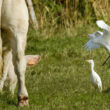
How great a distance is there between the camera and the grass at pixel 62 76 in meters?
5.51

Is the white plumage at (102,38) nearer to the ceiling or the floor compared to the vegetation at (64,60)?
nearer to the ceiling

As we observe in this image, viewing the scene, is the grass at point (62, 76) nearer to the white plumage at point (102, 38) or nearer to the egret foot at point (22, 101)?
the egret foot at point (22, 101)

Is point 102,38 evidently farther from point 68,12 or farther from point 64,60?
point 68,12

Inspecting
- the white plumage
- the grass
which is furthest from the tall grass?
the white plumage

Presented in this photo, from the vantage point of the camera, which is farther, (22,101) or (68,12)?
(68,12)

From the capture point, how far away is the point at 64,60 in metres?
8.76

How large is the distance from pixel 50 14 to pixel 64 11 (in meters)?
0.37

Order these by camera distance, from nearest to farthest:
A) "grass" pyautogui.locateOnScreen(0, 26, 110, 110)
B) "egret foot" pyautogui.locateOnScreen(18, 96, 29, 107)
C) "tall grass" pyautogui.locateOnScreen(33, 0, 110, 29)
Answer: "egret foot" pyautogui.locateOnScreen(18, 96, 29, 107)
"grass" pyautogui.locateOnScreen(0, 26, 110, 110)
"tall grass" pyautogui.locateOnScreen(33, 0, 110, 29)

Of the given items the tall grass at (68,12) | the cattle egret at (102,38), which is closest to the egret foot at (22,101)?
the cattle egret at (102,38)

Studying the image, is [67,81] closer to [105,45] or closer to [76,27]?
[105,45]

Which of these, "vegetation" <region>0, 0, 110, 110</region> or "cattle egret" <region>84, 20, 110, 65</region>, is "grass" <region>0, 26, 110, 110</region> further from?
"cattle egret" <region>84, 20, 110, 65</region>

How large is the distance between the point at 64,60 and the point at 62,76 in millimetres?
1461

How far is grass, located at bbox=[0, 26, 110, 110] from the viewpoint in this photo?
217 inches

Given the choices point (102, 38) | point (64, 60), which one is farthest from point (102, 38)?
point (64, 60)
